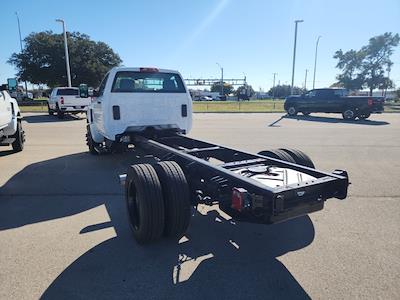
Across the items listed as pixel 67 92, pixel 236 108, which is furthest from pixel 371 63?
pixel 67 92

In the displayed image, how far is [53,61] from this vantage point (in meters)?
44.4

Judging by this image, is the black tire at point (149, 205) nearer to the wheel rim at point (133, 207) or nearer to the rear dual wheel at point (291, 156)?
the wheel rim at point (133, 207)

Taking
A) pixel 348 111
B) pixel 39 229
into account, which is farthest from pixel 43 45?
pixel 39 229

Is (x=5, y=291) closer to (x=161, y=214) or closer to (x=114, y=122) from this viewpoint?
(x=161, y=214)

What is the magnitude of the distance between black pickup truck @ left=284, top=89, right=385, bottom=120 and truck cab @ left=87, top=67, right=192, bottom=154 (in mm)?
15757

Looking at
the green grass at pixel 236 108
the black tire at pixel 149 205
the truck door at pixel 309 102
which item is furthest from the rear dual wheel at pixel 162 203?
the green grass at pixel 236 108

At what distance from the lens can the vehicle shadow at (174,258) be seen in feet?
9.14

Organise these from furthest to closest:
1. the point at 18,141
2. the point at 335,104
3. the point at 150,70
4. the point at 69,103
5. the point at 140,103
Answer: the point at 335,104 → the point at 69,103 → the point at 18,141 → the point at 150,70 → the point at 140,103

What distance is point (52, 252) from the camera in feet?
11.3

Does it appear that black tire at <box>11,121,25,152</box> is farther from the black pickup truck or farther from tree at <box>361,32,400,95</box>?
tree at <box>361,32,400,95</box>

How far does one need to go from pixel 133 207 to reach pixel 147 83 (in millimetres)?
3735

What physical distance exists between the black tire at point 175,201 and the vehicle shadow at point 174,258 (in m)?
0.26

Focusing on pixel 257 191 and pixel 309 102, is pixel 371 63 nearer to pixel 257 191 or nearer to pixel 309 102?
pixel 309 102

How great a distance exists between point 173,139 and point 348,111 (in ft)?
54.5
